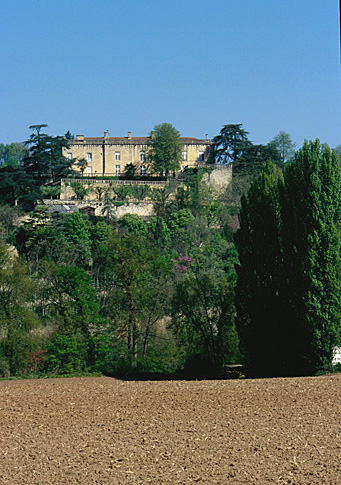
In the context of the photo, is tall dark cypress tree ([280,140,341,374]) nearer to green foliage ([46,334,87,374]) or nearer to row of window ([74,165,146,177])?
green foliage ([46,334,87,374])

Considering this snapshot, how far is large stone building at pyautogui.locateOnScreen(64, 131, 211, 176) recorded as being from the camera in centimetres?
6456

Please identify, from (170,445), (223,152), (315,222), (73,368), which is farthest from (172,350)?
(223,152)

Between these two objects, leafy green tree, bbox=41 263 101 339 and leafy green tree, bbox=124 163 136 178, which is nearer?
leafy green tree, bbox=41 263 101 339

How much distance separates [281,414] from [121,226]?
1462 inches

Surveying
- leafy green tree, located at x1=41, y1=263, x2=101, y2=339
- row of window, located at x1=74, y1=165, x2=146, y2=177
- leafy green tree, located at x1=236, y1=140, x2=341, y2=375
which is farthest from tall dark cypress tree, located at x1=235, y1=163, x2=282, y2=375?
row of window, located at x1=74, y1=165, x2=146, y2=177

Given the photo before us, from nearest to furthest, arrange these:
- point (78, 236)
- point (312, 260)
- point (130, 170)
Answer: point (312, 260), point (78, 236), point (130, 170)

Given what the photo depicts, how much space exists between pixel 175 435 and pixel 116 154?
5652 centimetres

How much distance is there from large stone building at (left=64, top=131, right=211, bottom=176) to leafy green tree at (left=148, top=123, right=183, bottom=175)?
259cm

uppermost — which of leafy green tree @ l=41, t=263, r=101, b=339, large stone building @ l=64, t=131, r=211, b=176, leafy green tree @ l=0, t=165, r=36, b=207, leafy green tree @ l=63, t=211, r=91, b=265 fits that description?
large stone building @ l=64, t=131, r=211, b=176

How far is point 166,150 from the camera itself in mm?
61094

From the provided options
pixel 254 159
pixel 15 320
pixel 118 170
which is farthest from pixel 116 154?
pixel 15 320

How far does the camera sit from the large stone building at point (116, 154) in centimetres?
6456

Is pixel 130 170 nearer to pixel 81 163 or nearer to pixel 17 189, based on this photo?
pixel 81 163

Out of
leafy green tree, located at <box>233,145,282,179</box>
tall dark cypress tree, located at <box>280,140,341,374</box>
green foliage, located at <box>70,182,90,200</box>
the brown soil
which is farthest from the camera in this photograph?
leafy green tree, located at <box>233,145,282,179</box>
